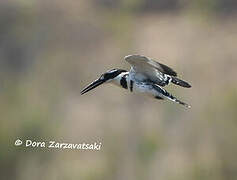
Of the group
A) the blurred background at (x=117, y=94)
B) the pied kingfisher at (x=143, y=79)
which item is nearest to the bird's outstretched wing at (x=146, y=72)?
the pied kingfisher at (x=143, y=79)

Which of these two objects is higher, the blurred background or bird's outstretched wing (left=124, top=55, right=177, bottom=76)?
the blurred background

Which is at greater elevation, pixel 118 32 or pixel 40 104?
pixel 118 32

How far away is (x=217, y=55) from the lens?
4793 millimetres

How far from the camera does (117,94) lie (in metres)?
4.73

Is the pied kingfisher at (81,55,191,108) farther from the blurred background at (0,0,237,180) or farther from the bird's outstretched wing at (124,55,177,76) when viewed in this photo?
the blurred background at (0,0,237,180)

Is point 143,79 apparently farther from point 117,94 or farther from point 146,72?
point 117,94

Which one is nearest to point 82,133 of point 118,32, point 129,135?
point 129,135

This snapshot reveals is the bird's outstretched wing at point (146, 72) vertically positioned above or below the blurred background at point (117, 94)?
below

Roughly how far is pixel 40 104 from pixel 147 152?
52cm

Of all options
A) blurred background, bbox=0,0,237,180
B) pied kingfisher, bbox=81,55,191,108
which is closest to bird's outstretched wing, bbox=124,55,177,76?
pied kingfisher, bbox=81,55,191,108

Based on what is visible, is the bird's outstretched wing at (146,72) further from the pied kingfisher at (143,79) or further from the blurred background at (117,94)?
the blurred background at (117,94)

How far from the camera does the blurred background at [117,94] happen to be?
432 cm

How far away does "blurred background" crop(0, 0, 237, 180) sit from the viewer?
14.2 feet

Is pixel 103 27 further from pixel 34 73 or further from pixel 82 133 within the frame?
pixel 82 133
